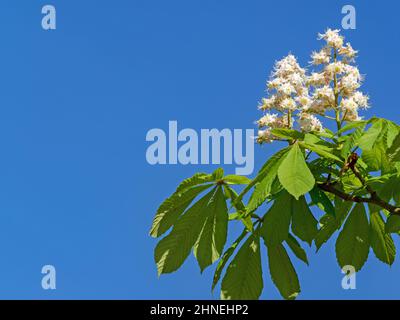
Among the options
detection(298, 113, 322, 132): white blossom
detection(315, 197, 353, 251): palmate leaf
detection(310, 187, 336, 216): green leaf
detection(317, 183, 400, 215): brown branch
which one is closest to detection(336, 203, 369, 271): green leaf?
detection(315, 197, 353, 251): palmate leaf

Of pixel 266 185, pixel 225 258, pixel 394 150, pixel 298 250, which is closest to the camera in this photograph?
pixel 266 185

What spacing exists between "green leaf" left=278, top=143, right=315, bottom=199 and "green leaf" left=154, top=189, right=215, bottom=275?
0.79 m

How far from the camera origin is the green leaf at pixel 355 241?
491cm

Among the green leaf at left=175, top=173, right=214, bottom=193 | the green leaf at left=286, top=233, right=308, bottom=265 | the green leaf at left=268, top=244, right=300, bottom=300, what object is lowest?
the green leaf at left=268, top=244, right=300, bottom=300

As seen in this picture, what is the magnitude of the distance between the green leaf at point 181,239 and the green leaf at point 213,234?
0.04 m

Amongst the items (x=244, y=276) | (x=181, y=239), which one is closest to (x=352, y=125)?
(x=244, y=276)

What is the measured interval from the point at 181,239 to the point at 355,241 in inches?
49.3

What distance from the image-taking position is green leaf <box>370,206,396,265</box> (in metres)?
4.94

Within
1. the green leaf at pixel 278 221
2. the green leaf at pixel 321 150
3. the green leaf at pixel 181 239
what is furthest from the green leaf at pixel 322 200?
the green leaf at pixel 181 239

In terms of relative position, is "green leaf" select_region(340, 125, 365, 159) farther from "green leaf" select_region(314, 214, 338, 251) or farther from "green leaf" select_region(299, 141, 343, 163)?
"green leaf" select_region(314, 214, 338, 251)

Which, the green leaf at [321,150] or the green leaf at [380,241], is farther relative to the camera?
the green leaf at [380,241]

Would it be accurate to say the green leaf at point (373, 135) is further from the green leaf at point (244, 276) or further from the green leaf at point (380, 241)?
the green leaf at point (244, 276)

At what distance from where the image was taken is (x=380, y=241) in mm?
4953

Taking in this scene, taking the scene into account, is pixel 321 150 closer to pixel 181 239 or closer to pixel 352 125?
pixel 352 125
